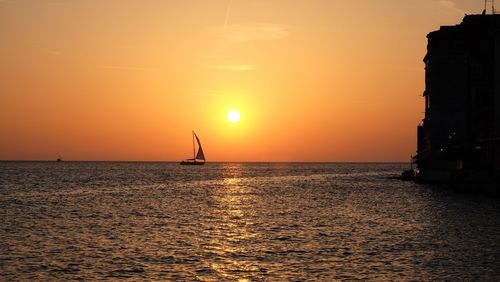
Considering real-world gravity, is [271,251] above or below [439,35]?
below

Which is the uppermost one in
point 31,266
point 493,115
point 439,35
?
point 439,35

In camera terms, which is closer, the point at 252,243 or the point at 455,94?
the point at 252,243

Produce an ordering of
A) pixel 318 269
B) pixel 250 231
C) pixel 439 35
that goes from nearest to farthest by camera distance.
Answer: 1. pixel 318 269
2. pixel 250 231
3. pixel 439 35

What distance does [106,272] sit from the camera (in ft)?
99.1

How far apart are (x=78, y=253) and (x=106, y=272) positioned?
263 inches

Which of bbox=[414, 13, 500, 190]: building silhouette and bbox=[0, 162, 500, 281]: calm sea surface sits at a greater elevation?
bbox=[414, 13, 500, 190]: building silhouette

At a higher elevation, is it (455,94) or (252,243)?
(455,94)

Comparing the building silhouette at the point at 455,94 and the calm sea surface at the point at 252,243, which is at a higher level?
the building silhouette at the point at 455,94

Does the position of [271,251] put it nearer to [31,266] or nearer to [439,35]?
[31,266]

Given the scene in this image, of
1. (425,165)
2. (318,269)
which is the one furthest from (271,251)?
(425,165)

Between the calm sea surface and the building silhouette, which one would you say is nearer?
the calm sea surface

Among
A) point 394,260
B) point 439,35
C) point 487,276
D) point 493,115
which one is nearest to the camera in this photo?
point 487,276

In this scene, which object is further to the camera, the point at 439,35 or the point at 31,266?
the point at 439,35

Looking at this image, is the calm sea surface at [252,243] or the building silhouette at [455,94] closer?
the calm sea surface at [252,243]
